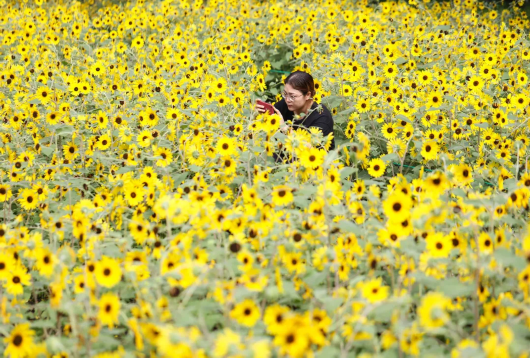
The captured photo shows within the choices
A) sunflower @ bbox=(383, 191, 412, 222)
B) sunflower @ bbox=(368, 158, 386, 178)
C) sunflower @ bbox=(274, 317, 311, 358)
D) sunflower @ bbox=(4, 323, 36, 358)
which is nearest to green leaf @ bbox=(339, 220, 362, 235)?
sunflower @ bbox=(383, 191, 412, 222)

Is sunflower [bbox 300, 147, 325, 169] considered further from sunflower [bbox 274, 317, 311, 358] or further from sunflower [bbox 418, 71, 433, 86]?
sunflower [bbox 418, 71, 433, 86]

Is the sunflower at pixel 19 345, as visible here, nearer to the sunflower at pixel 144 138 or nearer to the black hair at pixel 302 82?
the sunflower at pixel 144 138

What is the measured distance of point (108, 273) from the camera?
78.7 inches

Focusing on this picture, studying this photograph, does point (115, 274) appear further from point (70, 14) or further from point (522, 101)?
point (70, 14)

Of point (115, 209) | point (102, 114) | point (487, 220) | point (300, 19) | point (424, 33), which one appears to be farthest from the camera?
point (300, 19)

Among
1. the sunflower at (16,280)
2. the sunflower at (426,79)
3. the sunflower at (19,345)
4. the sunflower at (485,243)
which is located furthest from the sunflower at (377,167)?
the sunflower at (19,345)

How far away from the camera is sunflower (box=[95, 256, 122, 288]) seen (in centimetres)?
197

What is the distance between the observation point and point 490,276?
6.79 feet

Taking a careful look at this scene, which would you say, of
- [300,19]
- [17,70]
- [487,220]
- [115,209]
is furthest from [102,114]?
[300,19]

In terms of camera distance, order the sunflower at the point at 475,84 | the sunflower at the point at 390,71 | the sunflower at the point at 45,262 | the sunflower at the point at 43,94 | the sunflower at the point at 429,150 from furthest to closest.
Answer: the sunflower at the point at 390,71, the sunflower at the point at 475,84, the sunflower at the point at 43,94, the sunflower at the point at 429,150, the sunflower at the point at 45,262

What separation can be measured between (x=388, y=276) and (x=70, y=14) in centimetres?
652

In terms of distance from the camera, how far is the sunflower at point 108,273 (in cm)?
197

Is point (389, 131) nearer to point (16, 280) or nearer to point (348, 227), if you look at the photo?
point (348, 227)

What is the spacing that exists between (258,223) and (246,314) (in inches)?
21.1
